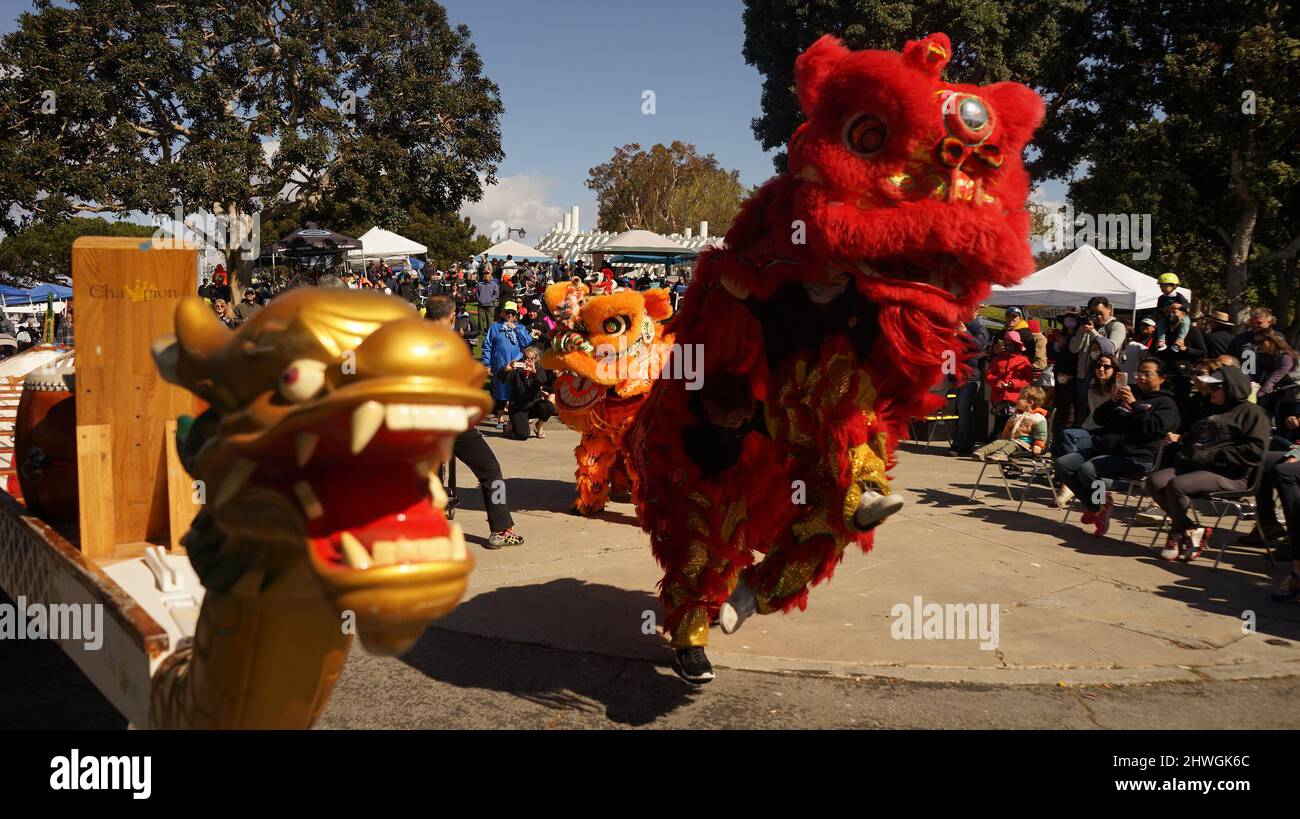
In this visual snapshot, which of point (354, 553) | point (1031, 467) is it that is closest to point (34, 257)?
point (1031, 467)

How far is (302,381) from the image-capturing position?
136 centimetres

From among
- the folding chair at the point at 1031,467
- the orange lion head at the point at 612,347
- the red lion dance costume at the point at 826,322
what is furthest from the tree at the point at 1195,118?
the red lion dance costume at the point at 826,322

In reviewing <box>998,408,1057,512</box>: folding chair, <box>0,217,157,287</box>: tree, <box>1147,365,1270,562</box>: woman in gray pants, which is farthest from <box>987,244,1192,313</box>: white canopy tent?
<box>0,217,157,287</box>: tree

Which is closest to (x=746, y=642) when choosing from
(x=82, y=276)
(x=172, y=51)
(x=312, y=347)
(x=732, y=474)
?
(x=732, y=474)

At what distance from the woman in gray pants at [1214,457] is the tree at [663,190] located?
126 feet

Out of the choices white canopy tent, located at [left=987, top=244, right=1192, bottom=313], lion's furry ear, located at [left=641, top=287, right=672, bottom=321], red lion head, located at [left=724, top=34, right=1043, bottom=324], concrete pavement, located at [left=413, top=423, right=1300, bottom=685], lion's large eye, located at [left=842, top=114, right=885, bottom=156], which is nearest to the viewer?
red lion head, located at [left=724, top=34, right=1043, bottom=324]

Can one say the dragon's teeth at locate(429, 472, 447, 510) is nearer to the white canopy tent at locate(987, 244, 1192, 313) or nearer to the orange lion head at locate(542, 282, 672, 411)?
the orange lion head at locate(542, 282, 672, 411)

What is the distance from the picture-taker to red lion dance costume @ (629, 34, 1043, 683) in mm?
3309

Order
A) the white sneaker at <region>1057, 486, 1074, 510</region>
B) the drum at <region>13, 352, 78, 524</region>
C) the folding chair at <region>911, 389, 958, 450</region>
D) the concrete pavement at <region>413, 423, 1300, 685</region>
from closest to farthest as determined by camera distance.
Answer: the drum at <region>13, 352, 78, 524</region> → the concrete pavement at <region>413, 423, 1300, 685</region> → the white sneaker at <region>1057, 486, 1074, 510</region> → the folding chair at <region>911, 389, 958, 450</region>

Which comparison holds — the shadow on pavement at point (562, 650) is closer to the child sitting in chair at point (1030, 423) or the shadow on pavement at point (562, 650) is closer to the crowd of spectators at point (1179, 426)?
the crowd of spectators at point (1179, 426)

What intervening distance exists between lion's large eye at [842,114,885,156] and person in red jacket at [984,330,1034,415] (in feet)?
25.6

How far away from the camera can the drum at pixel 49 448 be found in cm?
372

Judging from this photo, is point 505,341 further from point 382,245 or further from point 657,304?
point 382,245

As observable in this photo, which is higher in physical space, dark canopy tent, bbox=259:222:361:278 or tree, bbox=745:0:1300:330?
tree, bbox=745:0:1300:330
